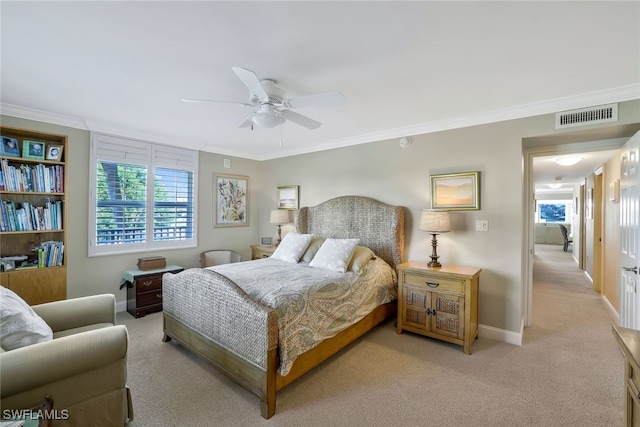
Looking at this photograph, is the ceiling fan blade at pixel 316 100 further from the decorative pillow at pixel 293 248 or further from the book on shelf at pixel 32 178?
the book on shelf at pixel 32 178

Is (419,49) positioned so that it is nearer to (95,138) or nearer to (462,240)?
(462,240)

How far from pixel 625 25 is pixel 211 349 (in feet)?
12.0

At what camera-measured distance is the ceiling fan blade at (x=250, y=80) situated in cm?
176

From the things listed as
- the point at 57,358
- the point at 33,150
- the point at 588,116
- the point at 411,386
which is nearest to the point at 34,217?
the point at 33,150

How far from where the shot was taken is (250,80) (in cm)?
190

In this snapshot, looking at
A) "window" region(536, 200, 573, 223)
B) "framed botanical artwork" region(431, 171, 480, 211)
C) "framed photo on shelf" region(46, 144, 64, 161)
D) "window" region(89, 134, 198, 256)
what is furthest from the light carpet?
"window" region(536, 200, 573, 223)

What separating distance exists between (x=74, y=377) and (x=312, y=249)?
2631 millimetres

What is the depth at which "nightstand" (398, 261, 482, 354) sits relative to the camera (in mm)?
2844

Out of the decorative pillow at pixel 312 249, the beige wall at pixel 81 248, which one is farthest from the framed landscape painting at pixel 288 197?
the beige wall at pixel 81 248

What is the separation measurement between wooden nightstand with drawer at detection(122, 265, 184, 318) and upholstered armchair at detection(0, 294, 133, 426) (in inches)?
83.7

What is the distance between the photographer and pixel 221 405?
2.07 m

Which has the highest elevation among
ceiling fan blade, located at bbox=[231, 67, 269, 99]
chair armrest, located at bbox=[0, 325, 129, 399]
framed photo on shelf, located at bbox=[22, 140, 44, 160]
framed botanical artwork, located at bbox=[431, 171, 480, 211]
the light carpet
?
ceiling fan blade, located at bbox=[231, 67, 269, 99]

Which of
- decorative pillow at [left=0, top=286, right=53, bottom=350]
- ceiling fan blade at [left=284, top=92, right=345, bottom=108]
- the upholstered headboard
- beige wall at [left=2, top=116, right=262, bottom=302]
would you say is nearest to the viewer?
decorative pillow at [left=0, top=286, right=53, bottom=350]

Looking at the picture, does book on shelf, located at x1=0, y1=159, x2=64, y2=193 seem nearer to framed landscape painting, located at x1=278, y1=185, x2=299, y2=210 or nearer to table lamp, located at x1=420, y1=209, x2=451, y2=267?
framed landscape painting, located at x1=278, y1=185, x2=299, y2=210
